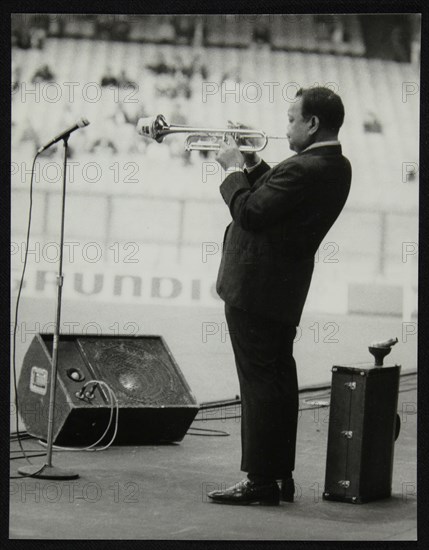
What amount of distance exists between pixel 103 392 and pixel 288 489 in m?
0.95

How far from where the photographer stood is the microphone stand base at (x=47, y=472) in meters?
3.21

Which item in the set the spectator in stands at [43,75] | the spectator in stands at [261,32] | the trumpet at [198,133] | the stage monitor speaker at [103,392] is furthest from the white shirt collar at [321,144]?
the stage monitor speaker at [103,392]

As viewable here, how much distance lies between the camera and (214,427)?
412 cm

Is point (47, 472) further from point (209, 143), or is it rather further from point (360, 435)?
point (209, 143)

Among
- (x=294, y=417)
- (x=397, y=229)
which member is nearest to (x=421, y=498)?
(x=294, y=417)

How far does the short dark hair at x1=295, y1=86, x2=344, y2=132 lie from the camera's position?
3.04m

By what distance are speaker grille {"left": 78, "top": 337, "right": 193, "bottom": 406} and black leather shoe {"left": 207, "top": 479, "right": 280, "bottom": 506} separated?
772 mm

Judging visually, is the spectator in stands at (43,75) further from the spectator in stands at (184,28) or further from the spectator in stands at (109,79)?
the spectator in stands at (184,28)

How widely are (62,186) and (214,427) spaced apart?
4.65ft

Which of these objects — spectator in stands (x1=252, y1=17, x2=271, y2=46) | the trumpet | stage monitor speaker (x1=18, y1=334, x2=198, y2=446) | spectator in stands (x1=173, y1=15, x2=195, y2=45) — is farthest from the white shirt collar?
stage monitor speaker (x1=18, y1=334, x2=198, y2=446)

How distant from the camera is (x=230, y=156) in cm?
305

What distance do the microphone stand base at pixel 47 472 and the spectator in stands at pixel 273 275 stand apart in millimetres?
510

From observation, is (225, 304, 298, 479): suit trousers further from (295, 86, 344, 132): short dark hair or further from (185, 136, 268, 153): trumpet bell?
(295, 86, 344, 132): short dark hair
